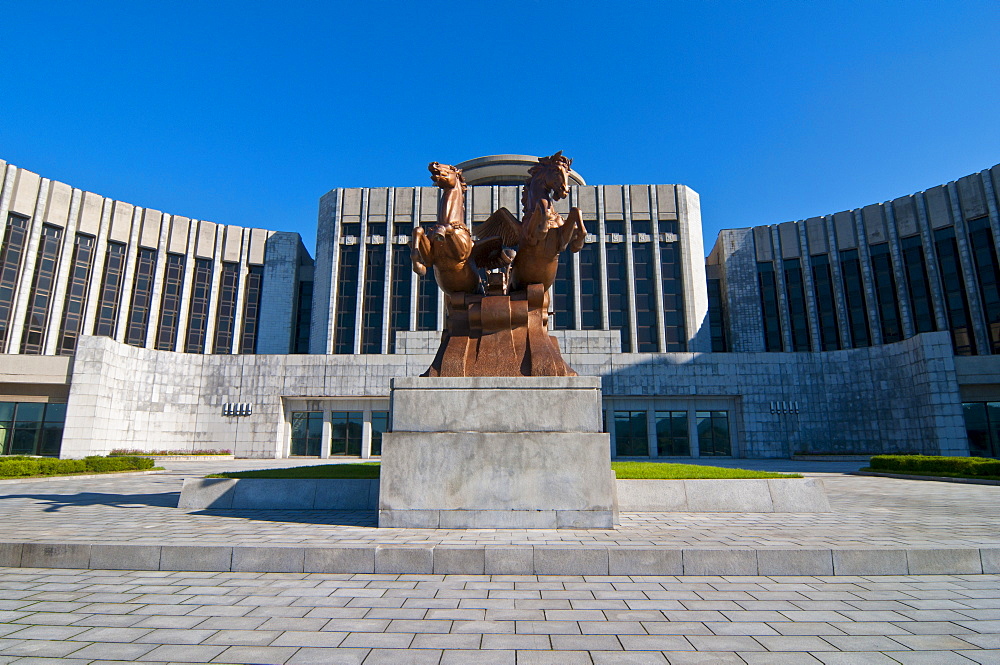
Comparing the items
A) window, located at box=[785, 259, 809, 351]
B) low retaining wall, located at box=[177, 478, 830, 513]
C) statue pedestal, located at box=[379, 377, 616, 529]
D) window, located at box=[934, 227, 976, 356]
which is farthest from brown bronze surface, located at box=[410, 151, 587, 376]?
window, located at box=[934, 227, 976, 356]

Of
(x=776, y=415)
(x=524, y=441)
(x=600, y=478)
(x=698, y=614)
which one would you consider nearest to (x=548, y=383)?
(x=524, y=441)

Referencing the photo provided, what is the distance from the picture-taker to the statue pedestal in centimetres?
839

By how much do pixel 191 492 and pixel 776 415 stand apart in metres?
35.4

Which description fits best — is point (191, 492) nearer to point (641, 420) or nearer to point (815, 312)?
point (641, 420)

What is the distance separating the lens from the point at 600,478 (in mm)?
8445

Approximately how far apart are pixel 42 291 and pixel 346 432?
101 ft

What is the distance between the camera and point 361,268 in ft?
167

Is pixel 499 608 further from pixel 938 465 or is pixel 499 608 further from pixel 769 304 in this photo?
pixel 769 304

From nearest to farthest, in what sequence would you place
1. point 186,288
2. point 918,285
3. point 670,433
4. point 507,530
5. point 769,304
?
1. point 507,530
2. point 670,433
3. point 918,285
4. point 186,288
5. point 769,304

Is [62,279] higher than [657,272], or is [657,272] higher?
[657,272]

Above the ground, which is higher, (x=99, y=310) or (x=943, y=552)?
(x=99, y=310)

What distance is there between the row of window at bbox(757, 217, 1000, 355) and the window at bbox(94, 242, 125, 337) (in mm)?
60128

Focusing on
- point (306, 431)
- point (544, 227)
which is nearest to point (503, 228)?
point (544, 227)

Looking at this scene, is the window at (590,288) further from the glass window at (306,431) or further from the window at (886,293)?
the window at (886,293)
